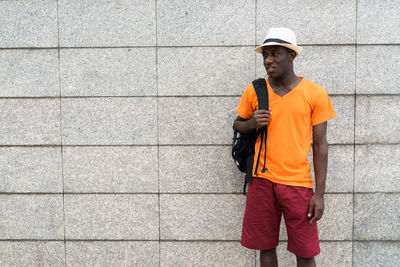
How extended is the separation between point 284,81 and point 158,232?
2.03m

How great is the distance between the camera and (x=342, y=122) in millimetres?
3639

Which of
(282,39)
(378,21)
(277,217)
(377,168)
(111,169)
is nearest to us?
(282,39)

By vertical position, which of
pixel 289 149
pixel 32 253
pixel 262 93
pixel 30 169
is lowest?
pixel 32 253

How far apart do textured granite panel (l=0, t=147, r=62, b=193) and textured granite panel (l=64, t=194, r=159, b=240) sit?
10.2 inches

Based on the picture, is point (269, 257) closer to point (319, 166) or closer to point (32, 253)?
point (319, 166)

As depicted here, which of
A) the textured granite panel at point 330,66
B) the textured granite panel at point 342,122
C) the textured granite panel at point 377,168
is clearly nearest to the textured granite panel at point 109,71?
the textured granite panel at point 330,66

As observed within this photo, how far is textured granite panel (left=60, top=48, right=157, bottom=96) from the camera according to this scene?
369 cm

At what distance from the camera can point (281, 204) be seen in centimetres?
291

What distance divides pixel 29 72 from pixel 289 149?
2.70 m

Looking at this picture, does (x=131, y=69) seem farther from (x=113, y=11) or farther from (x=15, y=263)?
(x=15, y=263)

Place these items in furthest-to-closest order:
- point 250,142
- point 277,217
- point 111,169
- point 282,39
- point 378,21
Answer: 1. point 111,169
2. point 378,21
3. point 250,142
4. point 277,217
5. point 282,39

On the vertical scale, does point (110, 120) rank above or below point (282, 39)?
below

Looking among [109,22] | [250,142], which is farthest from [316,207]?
[109,22]

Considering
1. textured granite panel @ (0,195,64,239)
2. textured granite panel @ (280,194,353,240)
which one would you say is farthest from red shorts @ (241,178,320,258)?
textured granite panel @ (0,195,64,239)
